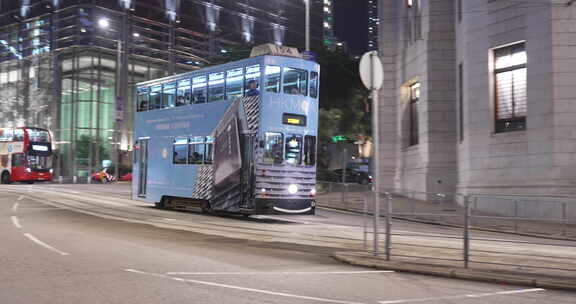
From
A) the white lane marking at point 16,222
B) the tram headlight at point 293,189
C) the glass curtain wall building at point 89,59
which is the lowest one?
the white lane marking at point 16,222

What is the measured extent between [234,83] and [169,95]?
419 cm

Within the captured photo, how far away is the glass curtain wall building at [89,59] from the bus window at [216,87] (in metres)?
34.9

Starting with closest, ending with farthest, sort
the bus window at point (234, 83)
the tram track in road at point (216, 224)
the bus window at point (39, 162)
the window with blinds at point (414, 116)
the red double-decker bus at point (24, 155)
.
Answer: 1. the tram track in road at point (216, 224)
2. the bus window at point (234, 83)
3. the window with blinds at point (414, 116)
4. the red double-decker bus at point (24, 155)
5. the bus window at point (39, 162)

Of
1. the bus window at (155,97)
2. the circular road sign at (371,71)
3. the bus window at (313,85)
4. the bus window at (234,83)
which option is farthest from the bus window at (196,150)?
the circular road sign at (371,71)

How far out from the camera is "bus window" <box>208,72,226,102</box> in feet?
64.4

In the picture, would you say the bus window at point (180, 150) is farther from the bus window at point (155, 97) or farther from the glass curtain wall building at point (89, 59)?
the glass curtain wall building at point (89, 59)

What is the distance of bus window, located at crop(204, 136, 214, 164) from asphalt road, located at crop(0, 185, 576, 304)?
373 cm

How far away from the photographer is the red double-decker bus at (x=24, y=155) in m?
45.7

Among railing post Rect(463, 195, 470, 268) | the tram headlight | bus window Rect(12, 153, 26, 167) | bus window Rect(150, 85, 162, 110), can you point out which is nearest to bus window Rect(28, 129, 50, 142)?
bus window Rect(12, 153, 26, 167)

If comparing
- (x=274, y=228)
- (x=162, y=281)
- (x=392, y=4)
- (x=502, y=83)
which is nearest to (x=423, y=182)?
(x=502, y=83)

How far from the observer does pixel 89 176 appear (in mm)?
56375

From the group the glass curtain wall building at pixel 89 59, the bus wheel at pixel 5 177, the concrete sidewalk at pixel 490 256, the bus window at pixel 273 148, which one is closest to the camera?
the concrete sidewalk at pixel 490 256

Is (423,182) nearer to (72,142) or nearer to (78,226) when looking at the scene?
(78,226)

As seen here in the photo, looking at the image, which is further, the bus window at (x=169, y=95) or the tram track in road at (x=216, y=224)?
the bus window at (x=169, y=95)
